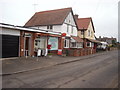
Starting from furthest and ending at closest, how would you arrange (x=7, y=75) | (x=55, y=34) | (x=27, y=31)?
(x=55, y=34) < (x=27, y=31) < (x=7, y=75)

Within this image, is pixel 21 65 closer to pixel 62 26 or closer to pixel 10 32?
pixel 10 32

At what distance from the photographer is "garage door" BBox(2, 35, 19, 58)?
1281 centimetres

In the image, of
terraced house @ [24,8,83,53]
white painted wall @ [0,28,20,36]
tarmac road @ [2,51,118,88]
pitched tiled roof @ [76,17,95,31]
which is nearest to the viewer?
tarmac road @ [2,51,118,88]

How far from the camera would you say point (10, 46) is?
1336 centimetres

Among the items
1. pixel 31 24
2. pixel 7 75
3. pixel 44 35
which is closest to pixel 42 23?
pixel 31 24

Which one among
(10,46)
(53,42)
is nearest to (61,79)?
(10,46)

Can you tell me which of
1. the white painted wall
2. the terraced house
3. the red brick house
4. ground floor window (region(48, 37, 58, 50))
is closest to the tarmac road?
the white painted wall

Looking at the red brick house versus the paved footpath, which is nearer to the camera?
the paved footpath

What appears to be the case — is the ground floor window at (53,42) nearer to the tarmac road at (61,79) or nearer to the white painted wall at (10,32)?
the white painted wall at (10,32)

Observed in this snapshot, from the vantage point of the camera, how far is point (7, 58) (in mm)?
12938

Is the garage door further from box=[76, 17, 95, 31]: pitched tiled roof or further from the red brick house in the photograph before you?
box=[76, 17, 95, 31]: pitched tiled roof

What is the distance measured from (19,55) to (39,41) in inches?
176

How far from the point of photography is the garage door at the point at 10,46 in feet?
42.0

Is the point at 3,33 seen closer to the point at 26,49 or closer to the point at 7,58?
the point at 7,58
